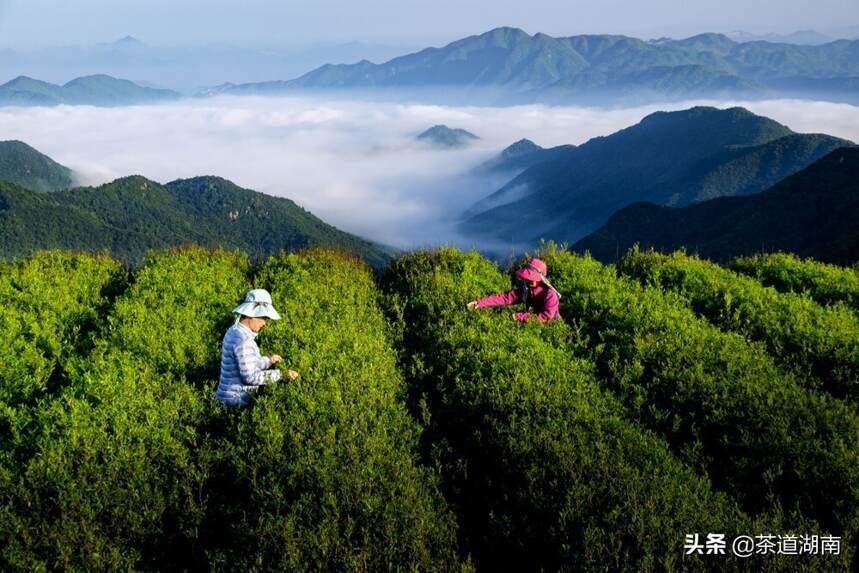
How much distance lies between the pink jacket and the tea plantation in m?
0.29

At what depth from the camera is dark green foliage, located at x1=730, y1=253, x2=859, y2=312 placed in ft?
44.7

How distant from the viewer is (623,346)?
10.6 m

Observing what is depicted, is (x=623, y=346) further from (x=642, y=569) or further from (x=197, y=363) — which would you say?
(x=197, y=363)

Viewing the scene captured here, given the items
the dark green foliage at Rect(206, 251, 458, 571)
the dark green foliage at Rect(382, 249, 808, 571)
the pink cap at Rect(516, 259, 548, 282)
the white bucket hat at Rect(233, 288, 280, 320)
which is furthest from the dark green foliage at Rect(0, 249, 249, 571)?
the pink cap at Rect(516, 259, 548, 282)

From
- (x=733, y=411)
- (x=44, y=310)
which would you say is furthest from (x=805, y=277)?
(x=44, y=310)

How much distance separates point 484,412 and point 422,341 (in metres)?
3.37

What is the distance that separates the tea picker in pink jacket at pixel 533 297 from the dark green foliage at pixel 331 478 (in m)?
3.14

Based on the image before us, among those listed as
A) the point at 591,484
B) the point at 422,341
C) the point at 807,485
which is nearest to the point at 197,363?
the point at 422,341

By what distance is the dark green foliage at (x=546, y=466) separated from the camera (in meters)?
5.94

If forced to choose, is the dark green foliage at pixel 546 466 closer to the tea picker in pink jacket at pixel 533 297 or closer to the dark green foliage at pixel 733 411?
the dark green foliage at pixel 733 411

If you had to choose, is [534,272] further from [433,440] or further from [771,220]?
[771,220]

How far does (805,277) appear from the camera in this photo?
48.9 feet

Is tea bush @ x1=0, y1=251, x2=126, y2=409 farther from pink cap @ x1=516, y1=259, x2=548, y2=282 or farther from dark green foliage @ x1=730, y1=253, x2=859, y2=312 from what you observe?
dark green foliage @ x1=730, y1=253, x2=859, y2=312

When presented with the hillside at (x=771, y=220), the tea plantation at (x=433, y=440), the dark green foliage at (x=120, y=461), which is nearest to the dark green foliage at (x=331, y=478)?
the tea plantation at (x=433, y=440)
